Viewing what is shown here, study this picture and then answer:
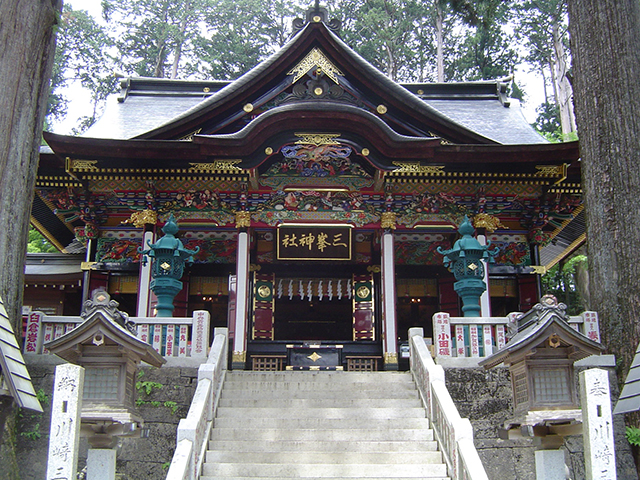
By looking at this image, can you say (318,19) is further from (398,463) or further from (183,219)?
(398,463)

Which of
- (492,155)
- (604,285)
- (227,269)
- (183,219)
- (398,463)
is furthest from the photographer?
(227,269)

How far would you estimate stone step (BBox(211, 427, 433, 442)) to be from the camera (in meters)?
7.94

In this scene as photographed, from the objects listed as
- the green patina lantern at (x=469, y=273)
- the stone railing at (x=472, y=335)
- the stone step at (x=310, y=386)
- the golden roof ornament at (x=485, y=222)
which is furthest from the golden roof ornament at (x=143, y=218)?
the golden roof ornament at (x=485, y=222)

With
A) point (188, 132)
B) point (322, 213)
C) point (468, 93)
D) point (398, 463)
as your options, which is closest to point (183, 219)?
point (188, 132)

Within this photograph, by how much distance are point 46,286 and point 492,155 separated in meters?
10.3

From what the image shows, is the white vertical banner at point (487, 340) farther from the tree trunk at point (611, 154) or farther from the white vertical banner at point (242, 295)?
the white vertical banner at point (242, 295)

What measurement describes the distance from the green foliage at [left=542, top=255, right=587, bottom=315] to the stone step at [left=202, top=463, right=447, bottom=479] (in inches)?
639

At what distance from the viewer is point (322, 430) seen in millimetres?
8023

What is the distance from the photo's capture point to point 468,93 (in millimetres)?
17594

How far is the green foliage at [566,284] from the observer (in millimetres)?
22447

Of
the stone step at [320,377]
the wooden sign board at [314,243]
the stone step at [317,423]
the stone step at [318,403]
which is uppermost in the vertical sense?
the wooden sign board at [314,243]

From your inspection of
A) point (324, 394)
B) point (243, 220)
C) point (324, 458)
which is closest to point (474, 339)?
point (324, 394)

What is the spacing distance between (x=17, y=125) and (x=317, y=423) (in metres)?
5.47

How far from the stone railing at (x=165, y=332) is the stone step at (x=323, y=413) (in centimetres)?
106
